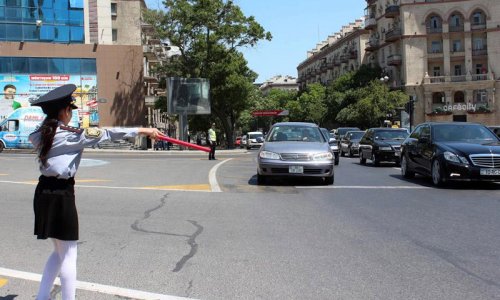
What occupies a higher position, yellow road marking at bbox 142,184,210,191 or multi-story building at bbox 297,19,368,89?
multi-story building at bbox 297,19,368,89

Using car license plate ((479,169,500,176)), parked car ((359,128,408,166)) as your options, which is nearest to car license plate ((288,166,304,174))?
car license plate ((479,169,500,176))

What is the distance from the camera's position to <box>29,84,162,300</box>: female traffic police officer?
3816mm

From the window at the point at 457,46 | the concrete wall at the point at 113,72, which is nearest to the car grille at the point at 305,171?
the concrete wall at the point at 113,72

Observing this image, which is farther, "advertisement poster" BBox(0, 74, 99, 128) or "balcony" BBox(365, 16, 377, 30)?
"balcony" BBox(365, 16, 377, 30)

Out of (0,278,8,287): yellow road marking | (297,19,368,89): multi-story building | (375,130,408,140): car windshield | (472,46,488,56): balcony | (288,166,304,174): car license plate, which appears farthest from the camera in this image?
(297,19,368,89): multi-story building

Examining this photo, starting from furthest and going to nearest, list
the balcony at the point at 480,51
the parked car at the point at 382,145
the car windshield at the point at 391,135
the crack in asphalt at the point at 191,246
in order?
1. the balcony at the point at 480,51
2. the car windshield at the point at 391,135
3. the parked car at the point at 382,145
4. the crack in asphalt at the point at 191,246

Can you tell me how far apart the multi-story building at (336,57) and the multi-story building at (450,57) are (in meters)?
15.7

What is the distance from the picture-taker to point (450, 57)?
67562 millimetres

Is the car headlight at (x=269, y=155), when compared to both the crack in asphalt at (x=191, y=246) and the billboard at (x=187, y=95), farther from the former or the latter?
the billboard at (x=187, y=95)

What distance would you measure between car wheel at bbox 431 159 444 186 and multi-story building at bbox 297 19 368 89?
243 feet

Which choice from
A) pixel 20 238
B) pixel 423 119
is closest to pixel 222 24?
pixel 423 119

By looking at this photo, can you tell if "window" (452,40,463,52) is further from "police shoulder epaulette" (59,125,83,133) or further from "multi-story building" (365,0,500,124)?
"police shoulder epaulette" (59,125,83,133)

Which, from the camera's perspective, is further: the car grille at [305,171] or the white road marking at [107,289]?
the car grille at [305,171]

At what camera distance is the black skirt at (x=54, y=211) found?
150 inches
